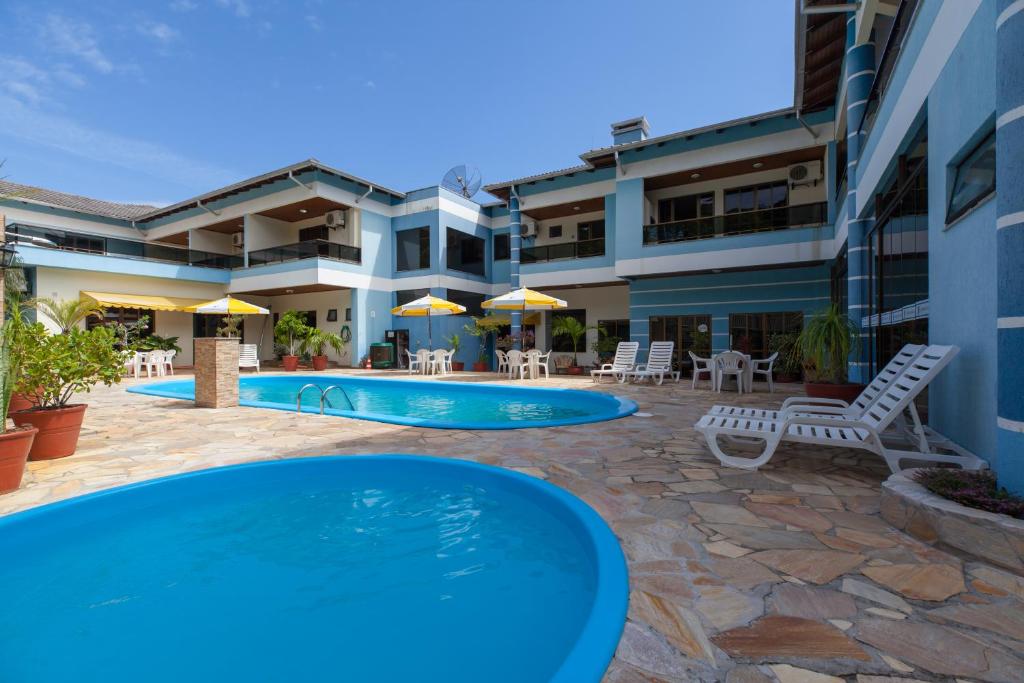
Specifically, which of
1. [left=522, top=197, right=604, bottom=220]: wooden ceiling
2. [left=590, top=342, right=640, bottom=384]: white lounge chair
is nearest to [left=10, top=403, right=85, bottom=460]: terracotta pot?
[left=590, top=342, right=640, bottom=384]: white lounge chair

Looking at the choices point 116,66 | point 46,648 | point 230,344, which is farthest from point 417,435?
point 116,66

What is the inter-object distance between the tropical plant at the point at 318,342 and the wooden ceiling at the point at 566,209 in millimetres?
9181

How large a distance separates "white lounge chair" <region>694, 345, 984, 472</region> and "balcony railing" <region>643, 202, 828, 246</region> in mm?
9959

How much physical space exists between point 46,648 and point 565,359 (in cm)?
1620

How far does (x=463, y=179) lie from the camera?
24.0 meters

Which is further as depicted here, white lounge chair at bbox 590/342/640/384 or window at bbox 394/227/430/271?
window at bbox 394/227/430/271

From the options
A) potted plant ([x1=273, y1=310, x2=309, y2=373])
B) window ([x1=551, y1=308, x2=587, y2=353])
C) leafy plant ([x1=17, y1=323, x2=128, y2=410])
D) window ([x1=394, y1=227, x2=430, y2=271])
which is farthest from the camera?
window ([x1=394, y1=227, x2=430, y2=271])

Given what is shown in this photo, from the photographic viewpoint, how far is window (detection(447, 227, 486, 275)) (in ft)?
64.5

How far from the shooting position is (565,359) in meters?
17.9

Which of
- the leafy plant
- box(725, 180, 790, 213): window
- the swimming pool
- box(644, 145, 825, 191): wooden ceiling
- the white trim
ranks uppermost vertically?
box(644, 145, 825, 191): wooden ceiling

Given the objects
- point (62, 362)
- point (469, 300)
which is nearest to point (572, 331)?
point (469, 300)

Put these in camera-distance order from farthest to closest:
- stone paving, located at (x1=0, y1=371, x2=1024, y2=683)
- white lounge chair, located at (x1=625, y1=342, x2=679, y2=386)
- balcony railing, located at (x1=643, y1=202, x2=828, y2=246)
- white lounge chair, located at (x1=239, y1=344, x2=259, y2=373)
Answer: white lounge chair, located at (x1=239, y1=344, x2=259, y2=373)
white lounge chair, located at (x1=625, y1=342, x2=679, y2=386)
balcony railing, located at (x1=643, y1=202, x2=828, y2=246)
stone paving, located at (x1=0, y1=371, x2=1024, y2=683)

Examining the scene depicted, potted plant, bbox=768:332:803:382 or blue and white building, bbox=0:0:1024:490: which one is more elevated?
blue and white building, bbox=0:0:1024:490

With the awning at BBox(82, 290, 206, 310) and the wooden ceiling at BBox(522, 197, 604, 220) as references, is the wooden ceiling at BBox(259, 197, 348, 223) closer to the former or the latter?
the awning at BBox(82, 290, 206, 310)
